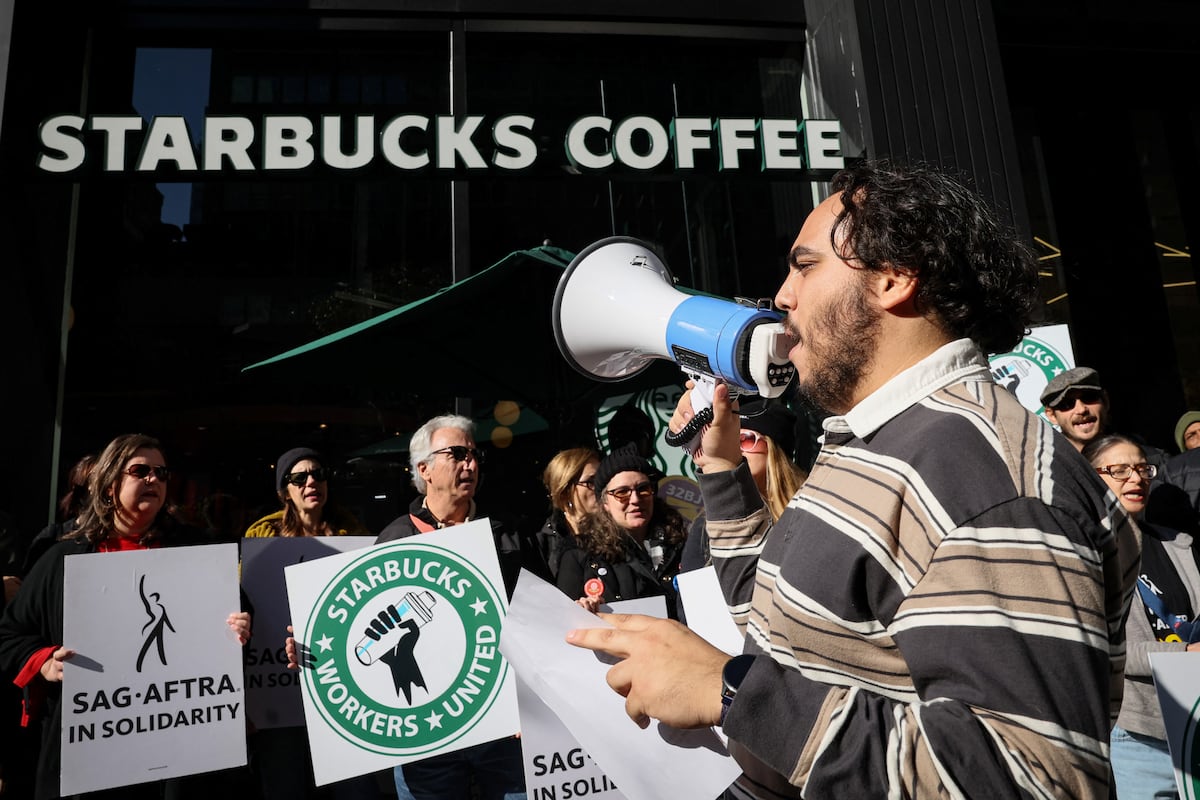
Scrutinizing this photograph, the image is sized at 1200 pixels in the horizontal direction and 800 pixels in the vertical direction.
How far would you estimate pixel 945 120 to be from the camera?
5.77 meters

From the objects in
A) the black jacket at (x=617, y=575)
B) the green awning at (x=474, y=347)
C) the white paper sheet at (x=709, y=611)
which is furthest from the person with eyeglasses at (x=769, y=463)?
the green awning at (x=474, y=347)

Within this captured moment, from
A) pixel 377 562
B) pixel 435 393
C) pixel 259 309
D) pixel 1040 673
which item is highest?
pixel 259 309

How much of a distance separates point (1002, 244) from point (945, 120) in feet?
16.3

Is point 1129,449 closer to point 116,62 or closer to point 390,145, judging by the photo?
point 390,145

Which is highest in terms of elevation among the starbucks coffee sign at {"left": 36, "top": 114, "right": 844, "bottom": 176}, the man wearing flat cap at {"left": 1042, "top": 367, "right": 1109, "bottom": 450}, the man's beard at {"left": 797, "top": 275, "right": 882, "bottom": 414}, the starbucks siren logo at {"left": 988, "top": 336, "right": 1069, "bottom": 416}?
the starbucks coffee sign at {"left": 36, "top": 114, "right": 844, "bottom": 176}

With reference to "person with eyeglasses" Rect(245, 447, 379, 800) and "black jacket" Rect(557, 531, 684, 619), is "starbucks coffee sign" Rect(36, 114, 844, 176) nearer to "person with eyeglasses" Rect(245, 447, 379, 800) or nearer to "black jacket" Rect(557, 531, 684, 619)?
"person with eyeglasses" Rect(245, 447, 379, 800)

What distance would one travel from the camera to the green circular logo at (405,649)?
278 cm

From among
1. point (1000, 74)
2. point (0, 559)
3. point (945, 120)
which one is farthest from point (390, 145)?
point (1000, 74)

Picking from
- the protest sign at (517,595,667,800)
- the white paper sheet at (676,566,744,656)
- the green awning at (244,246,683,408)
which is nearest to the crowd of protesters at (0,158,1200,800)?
the white paper sheet at (676,566,744,656)

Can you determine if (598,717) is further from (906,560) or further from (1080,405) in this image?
(1080,405)

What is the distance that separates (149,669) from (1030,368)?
165 inches

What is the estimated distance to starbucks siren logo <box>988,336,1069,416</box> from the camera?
4488 millimetres

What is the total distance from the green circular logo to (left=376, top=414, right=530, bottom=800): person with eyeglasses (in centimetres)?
18

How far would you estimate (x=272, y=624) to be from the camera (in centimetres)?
323
